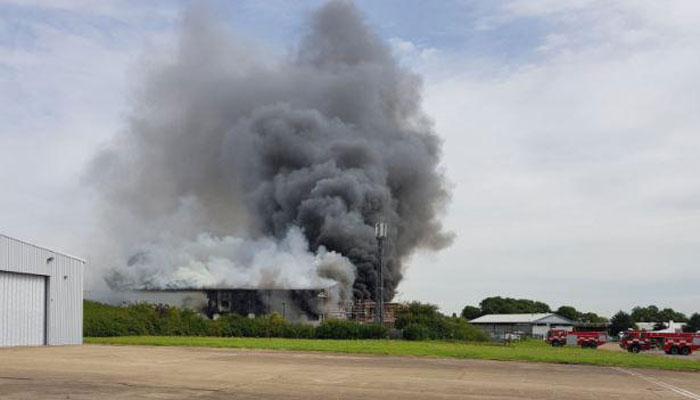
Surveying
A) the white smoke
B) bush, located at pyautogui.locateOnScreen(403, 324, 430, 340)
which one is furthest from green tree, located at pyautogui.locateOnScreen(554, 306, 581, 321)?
bush, located at pyautogui.locateOnScreen(403, 324, 430, 340)

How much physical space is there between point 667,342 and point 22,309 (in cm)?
4712

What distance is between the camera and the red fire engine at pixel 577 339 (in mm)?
69750

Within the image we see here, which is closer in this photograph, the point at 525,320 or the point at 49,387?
the point at 49,387

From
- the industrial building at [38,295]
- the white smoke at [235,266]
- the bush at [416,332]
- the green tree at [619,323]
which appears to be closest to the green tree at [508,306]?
the green tree at [619,323]

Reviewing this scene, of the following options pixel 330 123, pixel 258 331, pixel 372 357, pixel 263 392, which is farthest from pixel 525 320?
pixel 263 392

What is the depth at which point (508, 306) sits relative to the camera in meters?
164

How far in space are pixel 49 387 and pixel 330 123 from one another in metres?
80.2

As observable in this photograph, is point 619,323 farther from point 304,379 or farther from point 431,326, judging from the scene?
point 304,379

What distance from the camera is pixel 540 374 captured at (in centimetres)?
2825

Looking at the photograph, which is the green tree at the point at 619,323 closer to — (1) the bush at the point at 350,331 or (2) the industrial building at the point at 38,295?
(1) the bush at the point at 350,331

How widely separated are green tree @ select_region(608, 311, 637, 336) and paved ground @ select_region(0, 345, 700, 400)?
285ft

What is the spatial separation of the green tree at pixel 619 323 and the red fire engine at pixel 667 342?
1904 inches

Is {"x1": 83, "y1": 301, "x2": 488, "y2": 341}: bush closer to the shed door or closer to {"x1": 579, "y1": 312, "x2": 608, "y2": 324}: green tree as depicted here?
the shed door

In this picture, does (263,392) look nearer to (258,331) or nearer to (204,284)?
(258,331)
